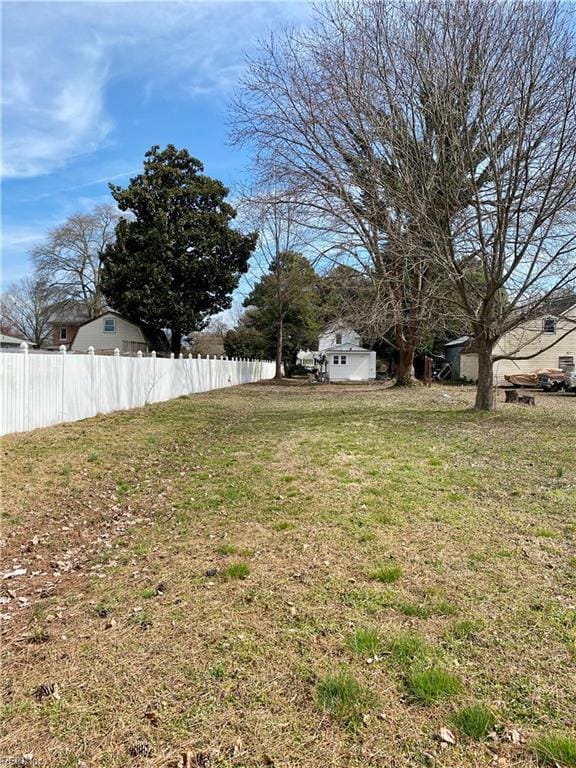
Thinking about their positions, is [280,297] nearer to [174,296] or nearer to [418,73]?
[174,296]

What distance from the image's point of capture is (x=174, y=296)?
2509cm

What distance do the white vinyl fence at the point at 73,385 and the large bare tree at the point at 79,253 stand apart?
26201 mm

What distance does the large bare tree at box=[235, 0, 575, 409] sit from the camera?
8.96 m

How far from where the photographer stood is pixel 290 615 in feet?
8.66

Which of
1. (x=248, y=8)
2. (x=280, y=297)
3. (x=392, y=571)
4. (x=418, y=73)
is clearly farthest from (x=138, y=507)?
(x=280, y=297)

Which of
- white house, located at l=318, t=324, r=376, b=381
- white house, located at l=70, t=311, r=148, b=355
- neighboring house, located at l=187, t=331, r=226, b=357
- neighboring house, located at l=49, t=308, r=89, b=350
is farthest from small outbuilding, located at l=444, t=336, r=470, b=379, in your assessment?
neighboring house, located at l=49, t=308, r=89, b=350

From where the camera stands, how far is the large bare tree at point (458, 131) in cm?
896

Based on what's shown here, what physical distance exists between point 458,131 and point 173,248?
1830 centimetres

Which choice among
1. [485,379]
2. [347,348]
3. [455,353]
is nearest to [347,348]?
[347,348]

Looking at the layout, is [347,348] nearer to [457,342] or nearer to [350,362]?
[350,362]

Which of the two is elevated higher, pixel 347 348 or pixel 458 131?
pixel 458 131

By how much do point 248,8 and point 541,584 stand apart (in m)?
9.89

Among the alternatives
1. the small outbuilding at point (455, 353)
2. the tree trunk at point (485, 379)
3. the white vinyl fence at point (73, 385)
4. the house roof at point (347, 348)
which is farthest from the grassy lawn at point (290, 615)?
the house roof at point (347, 348)

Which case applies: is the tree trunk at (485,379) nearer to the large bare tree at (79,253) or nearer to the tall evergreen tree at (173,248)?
the tall evergreen tree at (173,248)
